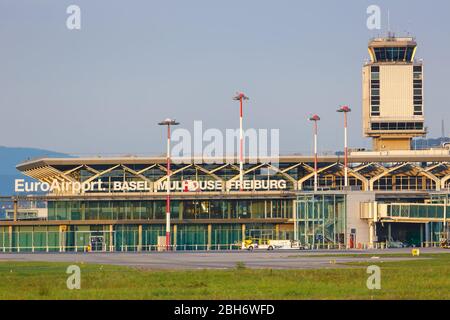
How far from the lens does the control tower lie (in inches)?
7185

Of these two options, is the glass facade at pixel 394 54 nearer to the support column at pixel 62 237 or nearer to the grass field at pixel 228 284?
the support column at pixel 62 237

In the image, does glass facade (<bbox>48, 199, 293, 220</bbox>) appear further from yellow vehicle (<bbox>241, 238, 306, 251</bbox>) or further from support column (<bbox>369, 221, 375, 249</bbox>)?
support column (<bbox>369, 221, 375, 249</bbox>)

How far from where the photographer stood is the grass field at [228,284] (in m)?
59.0

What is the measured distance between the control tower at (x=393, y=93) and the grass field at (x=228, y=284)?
98349 mm

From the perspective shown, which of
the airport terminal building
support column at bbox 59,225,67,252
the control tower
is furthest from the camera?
the control tower

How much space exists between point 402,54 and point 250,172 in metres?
33.2

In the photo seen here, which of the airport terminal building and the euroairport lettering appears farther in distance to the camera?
the euroairport lettering

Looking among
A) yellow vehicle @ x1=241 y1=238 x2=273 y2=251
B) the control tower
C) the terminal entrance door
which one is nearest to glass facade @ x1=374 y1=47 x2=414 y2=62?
the control tower

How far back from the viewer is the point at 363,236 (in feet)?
506

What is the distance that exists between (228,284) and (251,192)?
105 metres

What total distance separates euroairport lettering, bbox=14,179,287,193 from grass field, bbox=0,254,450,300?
281 ft

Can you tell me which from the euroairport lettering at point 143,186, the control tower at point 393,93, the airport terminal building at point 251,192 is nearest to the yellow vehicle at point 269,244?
the airport terminal building at point 251,192
